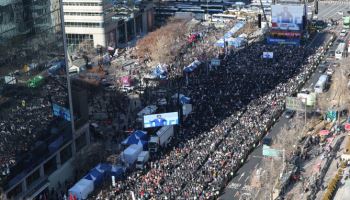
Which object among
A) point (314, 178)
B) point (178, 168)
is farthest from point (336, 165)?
point (178, 168)

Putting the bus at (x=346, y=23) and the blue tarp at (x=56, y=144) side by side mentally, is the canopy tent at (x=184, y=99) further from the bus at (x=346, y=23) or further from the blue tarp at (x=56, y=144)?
the bus at (x=346, y=23)

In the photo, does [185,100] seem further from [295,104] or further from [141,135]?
[295,104]

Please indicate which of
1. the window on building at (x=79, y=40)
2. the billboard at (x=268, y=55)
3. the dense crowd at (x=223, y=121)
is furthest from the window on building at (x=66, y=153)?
the window on building at (x=79, y=40)

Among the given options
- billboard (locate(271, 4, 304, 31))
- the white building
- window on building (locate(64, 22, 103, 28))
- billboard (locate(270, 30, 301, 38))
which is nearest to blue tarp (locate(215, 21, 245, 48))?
billboard (locate(270, 30, 301, 38))

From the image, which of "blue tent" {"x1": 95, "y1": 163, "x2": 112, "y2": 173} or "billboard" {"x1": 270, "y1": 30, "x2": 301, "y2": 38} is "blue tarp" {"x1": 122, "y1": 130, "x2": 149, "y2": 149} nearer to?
"blue tent" {"x1": 95, "y1": 163, "x2": 112, "y2": 173}

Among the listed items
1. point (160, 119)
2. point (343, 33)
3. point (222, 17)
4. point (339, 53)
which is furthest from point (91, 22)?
point (343, 33)

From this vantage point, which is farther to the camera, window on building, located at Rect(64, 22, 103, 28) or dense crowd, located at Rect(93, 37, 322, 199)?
window on building, located at Rect(64, 22, 103, 28)
